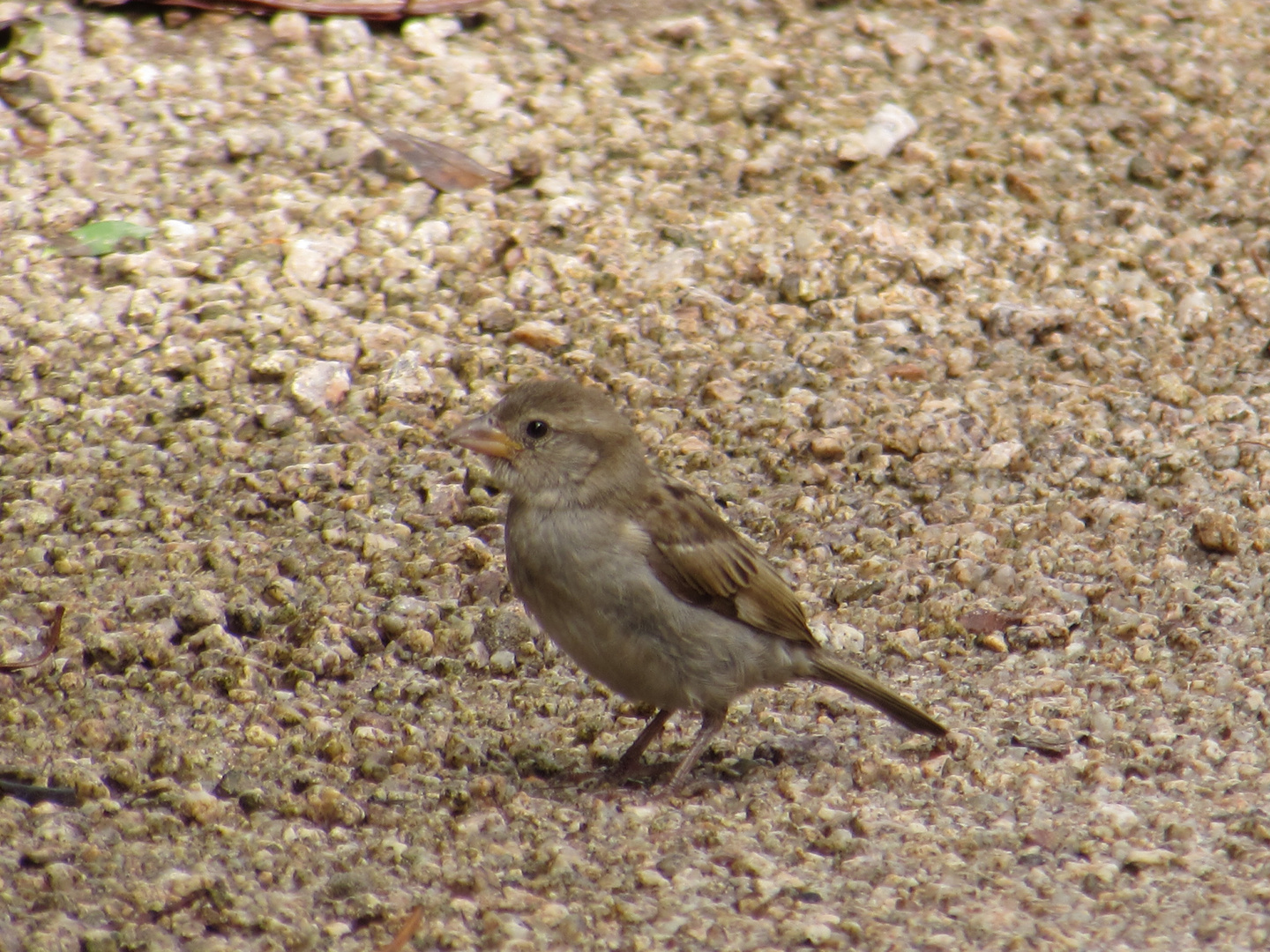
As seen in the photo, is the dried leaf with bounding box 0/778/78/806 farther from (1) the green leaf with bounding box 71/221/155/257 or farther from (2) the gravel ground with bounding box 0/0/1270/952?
(1) the green leaf with bounding box 71/221/155/257

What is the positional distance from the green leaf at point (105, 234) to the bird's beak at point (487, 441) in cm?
220

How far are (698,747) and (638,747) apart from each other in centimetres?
19

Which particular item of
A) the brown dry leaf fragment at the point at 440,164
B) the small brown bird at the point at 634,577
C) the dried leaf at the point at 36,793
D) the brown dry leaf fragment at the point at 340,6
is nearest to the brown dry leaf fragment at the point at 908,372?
the small brown bird at the point at 634,577

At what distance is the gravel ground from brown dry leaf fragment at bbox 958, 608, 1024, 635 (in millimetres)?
13

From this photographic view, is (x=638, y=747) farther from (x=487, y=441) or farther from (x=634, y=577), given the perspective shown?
(x=487, y=441)

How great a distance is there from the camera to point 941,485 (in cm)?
567

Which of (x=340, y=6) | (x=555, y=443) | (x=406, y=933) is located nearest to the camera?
(x=406, y=933)

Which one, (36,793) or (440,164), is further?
(440,164)

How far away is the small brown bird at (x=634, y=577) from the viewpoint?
14.6ft

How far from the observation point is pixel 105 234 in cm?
620

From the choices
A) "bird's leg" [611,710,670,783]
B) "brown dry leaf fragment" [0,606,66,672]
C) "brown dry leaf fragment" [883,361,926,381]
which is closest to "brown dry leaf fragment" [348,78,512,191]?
"brown dry leaf fragment" [883,361,926,381]

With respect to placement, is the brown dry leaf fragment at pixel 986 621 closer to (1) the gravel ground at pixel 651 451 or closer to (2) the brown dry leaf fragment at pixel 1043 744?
(1) the gravel ground at pixel 651 451

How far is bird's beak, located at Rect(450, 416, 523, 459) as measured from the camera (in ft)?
15.5

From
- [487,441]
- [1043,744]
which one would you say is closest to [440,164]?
[487,441]
